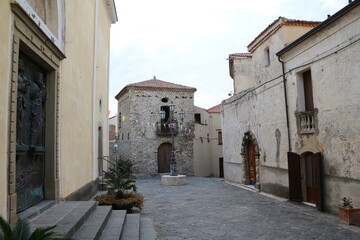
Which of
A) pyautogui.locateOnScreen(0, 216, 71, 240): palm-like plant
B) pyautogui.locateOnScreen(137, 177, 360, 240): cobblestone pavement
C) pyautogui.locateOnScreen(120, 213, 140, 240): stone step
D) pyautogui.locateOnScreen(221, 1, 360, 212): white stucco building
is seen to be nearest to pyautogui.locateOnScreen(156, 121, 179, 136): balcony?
pyautogui.locateOnScreen(221, 1, 360, 212): white stucco building

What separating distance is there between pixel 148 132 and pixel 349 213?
18643 millimetres

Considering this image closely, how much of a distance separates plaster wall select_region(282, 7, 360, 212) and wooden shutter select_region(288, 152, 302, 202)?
1.92 feet

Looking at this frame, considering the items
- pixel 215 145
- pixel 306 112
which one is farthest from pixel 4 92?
pixel 215 145

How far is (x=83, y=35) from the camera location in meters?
8.66

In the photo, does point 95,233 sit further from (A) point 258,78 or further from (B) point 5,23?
(A) point 258,78

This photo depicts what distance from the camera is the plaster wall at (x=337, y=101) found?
24.5 feet

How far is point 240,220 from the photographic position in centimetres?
779

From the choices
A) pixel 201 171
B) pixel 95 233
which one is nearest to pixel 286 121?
pixel 95 233

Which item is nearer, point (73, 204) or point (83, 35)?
point (73, 204)

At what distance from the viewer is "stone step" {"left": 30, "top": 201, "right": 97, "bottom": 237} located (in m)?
4.33

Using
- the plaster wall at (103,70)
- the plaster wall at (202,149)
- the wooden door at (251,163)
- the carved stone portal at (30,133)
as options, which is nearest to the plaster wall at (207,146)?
the plaster wall at (202,149)

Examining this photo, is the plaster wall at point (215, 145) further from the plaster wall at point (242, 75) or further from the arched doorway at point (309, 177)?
the arched doorway at point (309, 177)

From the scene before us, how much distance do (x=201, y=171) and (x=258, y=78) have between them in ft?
49.0

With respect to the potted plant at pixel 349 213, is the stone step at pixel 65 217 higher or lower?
higher
